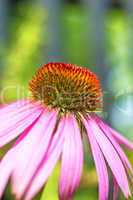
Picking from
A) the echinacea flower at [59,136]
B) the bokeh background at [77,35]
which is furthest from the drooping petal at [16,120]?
the bokeh background at [77,35]

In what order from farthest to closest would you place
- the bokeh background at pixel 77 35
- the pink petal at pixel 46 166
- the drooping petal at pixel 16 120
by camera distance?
the bokeh background at pixel 77 35 → the drooping petal at pixel 16 120 → the pink petal at pixel 46 166

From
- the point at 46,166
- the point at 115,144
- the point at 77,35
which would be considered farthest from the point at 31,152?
the point at 77,35

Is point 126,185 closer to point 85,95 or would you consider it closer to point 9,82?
point 85,95

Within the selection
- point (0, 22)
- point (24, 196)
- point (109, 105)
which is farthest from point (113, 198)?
point (0, 22)

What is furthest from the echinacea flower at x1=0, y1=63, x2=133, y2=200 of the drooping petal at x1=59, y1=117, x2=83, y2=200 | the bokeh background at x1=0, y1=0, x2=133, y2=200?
the bokeh background at x1=0, y1=0, x2=133, y2=200

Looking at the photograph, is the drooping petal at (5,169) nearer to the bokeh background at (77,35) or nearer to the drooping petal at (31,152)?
the drooping petal at (31,152)
